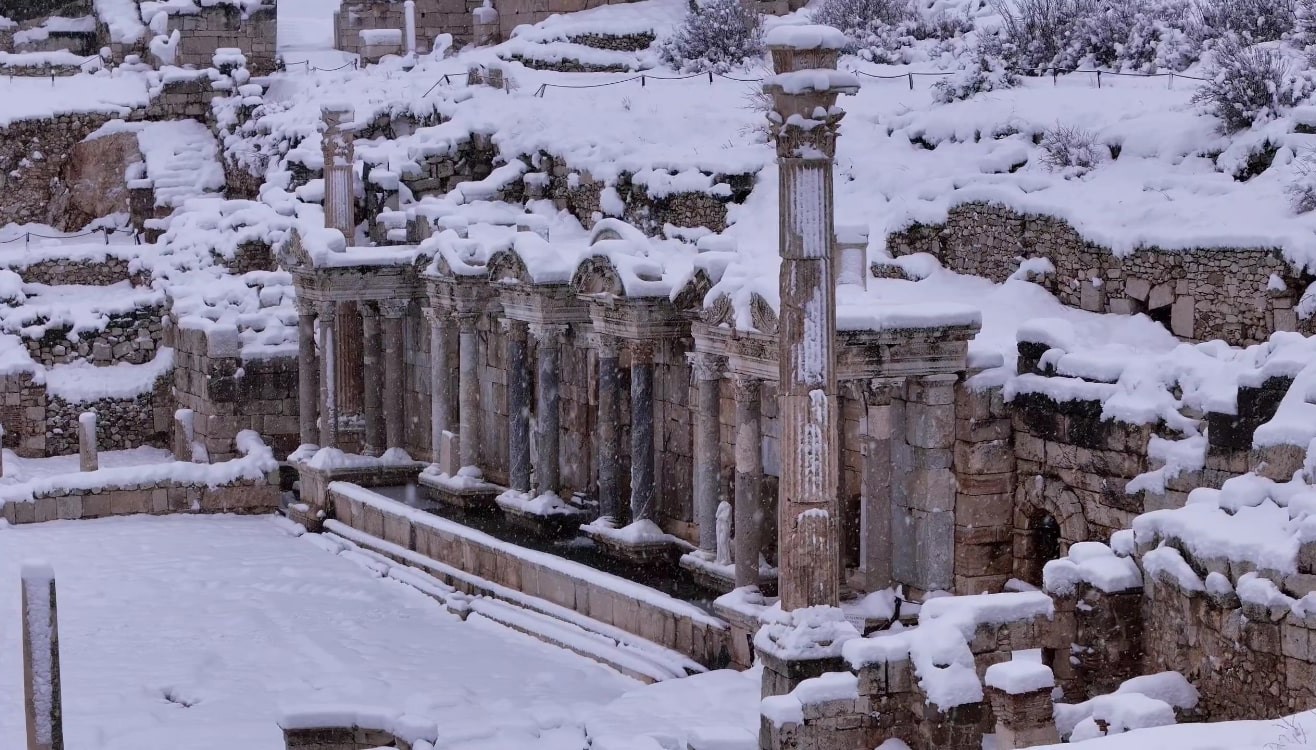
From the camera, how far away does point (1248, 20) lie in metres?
20.7

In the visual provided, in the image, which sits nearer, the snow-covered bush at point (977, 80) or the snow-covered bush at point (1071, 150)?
the snow-covered bush at point (1071, 150)

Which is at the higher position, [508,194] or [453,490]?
[508,194]

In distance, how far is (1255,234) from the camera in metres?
14.9

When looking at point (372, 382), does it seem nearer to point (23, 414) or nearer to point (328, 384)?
point (328, 384)

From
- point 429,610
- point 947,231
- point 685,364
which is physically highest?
point 947,231

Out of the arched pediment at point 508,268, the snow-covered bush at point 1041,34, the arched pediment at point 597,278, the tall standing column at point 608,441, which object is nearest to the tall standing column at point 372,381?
the arched pediment at point 508,268

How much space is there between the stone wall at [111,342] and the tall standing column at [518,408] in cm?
983

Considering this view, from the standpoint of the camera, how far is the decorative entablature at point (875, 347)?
14.8 m

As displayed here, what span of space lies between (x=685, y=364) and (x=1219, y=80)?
18.7ft

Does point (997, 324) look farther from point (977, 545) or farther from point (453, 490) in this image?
point (453, 490)

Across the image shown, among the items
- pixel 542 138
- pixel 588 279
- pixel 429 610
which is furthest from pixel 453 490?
pixel 542 138

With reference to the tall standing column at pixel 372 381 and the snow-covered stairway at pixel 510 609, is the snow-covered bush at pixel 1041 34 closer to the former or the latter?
the tall standing column at pixel 372 381

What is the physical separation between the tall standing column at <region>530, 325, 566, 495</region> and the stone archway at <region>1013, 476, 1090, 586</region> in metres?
6.33

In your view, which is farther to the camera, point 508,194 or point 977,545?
point 508,194
